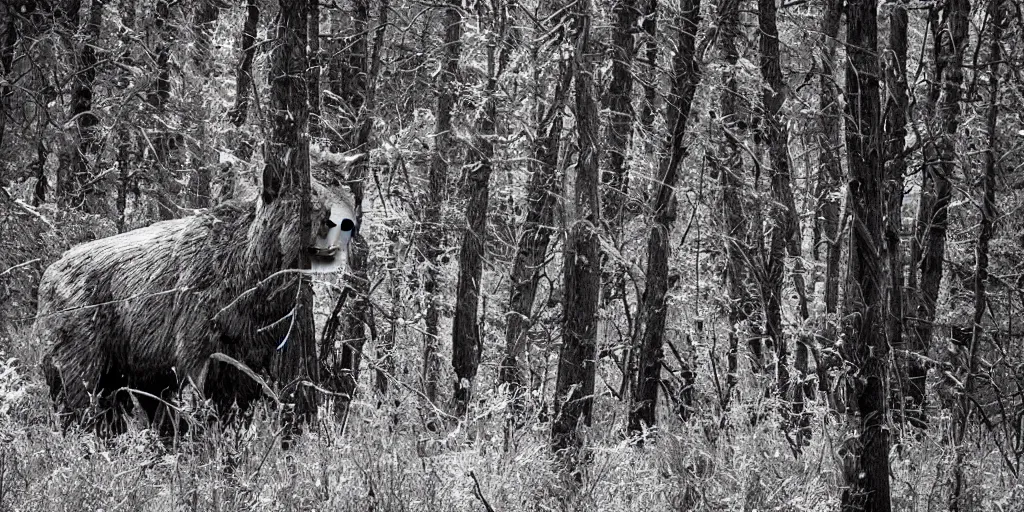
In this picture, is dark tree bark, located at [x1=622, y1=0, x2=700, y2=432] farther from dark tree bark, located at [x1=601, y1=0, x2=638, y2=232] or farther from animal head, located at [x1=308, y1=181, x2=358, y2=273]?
animal head, located at [x1=308, y1=181, x2=358, y2=273]

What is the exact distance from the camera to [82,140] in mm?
13234

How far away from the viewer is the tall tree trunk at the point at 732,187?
963 centimetres

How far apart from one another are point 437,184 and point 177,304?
5265mm

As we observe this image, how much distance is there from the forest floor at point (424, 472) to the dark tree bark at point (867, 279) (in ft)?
0.77

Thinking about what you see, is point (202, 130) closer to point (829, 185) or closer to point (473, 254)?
point (473, 254)

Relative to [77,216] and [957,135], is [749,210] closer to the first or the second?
[957,135]

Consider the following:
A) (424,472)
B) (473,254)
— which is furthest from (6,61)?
(424,472)

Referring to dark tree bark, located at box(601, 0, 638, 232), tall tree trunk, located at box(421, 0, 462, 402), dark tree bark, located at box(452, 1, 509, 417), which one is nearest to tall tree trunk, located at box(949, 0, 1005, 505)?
dark tree bark, located at box(601, 0, 638, 232)

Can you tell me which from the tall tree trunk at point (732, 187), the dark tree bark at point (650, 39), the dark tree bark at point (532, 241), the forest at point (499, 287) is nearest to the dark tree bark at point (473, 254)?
the forest at point (499, 287)

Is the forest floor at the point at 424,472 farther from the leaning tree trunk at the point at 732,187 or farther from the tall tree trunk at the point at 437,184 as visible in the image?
the tall tree trunk at the point at 437,184

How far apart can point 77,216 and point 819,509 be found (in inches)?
355

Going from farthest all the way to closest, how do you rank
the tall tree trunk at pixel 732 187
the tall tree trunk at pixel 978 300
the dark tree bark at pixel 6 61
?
the tall tree trunk at pixel 732 187 → the dark tree bark at pixel 6 61 → the tall tree trunk at pixel 978 300

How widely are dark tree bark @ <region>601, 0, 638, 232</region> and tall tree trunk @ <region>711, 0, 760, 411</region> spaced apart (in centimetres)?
91

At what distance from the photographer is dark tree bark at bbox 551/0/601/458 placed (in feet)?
24.8
